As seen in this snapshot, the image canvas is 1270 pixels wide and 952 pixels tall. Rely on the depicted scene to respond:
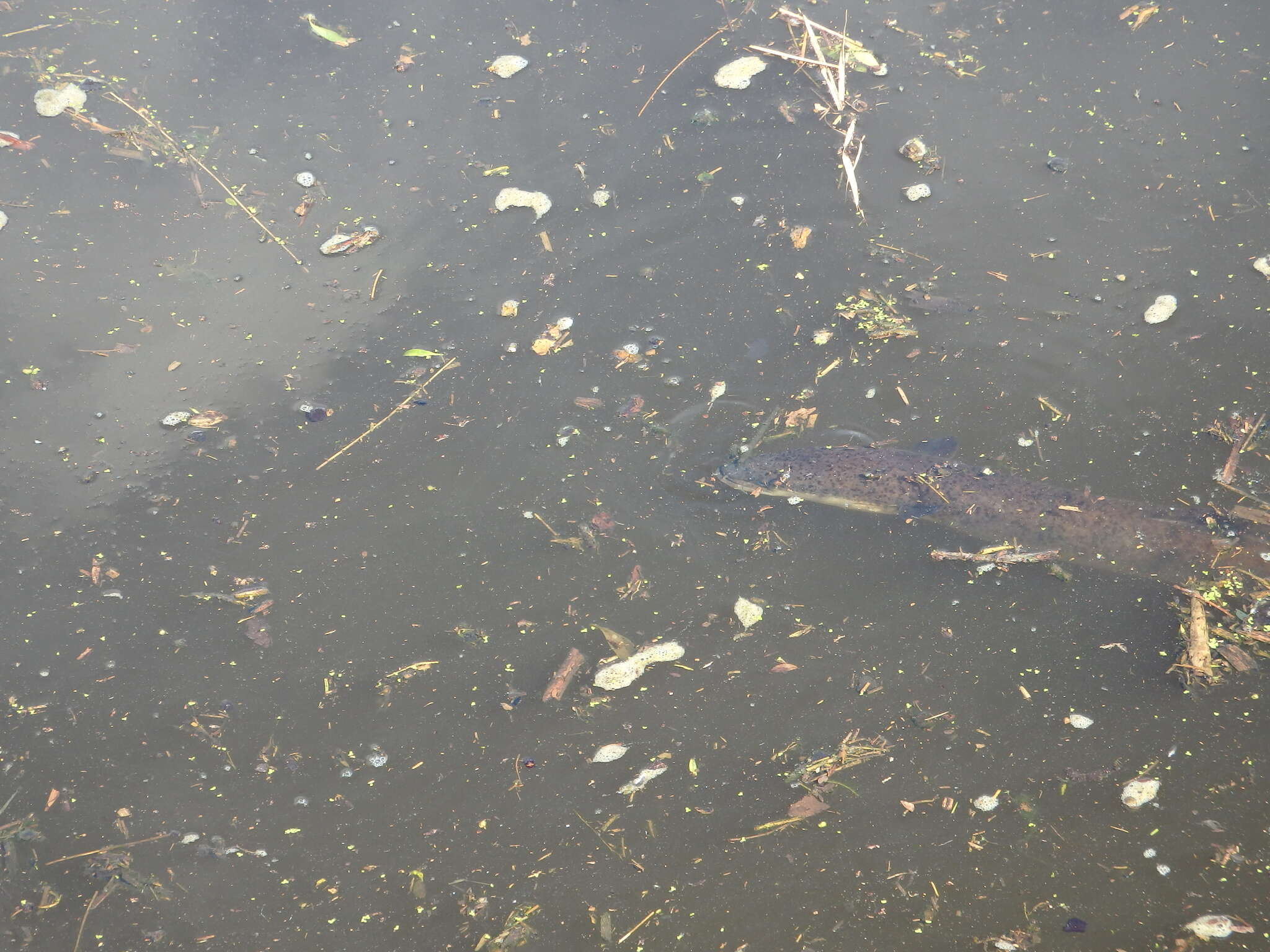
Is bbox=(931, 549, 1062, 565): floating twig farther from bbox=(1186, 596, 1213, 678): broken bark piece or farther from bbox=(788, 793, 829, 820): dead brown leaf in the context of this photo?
bbox=(788, 793, 829, 820): dead brown leaf

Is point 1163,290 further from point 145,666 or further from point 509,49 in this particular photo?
point 145,666

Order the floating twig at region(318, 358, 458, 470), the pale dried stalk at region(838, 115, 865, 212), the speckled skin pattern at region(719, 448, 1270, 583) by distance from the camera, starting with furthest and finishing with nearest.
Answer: the pale dried stalk at region(838, 115, 865, 212), the floating twig at region(318, 358, 458, 470), the speckled skin pattern at region(719, 448, 1270, 583)

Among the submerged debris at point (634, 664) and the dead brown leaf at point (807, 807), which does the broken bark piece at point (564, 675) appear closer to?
the submerged debris at point (634, 664)

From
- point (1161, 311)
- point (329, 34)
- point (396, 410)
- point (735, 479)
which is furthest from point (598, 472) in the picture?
point (329, 34)

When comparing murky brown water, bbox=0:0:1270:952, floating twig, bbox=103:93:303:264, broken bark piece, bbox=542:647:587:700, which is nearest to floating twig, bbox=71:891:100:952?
murky brown water, bbox=0:0:1270:952

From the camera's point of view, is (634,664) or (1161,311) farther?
(1161,311)

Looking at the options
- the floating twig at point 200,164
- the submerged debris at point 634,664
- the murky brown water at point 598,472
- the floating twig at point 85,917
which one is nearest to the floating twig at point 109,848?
the murky brown water at point 598,472

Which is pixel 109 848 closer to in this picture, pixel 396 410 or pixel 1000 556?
pixel 396 410
